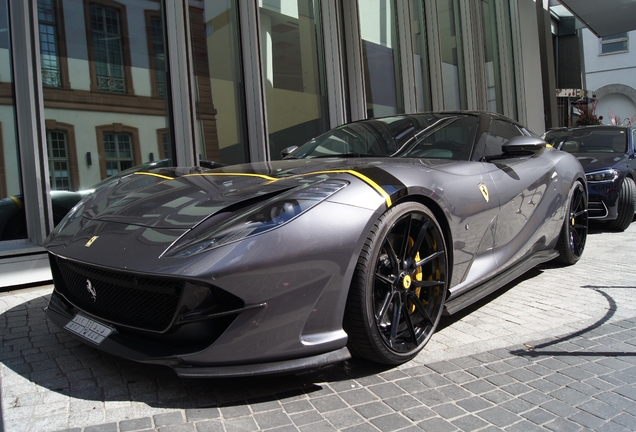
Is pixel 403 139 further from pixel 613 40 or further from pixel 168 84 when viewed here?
pixel 613 40

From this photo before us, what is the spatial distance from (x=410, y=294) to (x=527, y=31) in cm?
1469

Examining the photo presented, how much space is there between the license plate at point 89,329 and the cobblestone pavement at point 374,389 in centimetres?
21

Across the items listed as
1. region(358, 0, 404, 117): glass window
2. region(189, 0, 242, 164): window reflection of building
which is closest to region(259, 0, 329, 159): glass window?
region(189, 0, 242, 164): window reflection of building

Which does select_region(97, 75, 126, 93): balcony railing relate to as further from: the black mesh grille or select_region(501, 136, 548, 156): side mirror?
select_region(501, 136, 548, 156): side mirror

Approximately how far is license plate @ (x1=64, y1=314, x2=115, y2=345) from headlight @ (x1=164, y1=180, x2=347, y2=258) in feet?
1.63

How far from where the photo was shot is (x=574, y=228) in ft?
15.9

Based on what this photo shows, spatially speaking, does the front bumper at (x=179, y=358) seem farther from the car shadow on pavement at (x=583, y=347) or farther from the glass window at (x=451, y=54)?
the glass window at (x=451, y=54)

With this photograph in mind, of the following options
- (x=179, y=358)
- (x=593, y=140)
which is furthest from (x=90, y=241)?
(x=593, y=140)

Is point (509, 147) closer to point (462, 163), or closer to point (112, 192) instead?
point (462, 163)

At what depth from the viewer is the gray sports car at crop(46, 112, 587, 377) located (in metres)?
2.01

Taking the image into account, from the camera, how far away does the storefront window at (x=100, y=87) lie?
5121 millimetres

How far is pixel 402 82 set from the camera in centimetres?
1001

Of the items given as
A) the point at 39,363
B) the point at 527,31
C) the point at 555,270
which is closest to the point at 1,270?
the point at 39,363

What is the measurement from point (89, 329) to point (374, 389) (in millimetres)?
1263
